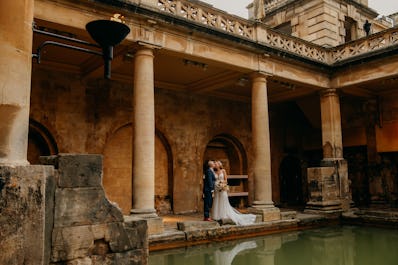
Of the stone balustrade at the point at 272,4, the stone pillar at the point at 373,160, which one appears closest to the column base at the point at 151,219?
the stone pillar at the point at 373,160

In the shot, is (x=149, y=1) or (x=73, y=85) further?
(x=73, y=85)

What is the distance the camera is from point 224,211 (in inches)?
416

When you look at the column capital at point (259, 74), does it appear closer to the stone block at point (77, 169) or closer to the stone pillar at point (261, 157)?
the stone pillar at point (261, 157)

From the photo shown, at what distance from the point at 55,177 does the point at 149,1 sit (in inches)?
276

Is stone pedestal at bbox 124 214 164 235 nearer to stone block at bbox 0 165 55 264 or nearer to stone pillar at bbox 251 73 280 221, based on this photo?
stone pillar at bbox 251 73 280 221

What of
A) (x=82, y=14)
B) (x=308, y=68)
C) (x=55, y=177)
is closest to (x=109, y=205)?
(x=55, y=177)

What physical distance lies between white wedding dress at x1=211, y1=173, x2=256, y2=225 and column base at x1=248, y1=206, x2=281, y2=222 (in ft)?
1.51

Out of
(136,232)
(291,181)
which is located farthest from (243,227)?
(291,181)

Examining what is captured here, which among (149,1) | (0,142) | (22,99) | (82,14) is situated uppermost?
(149,1)

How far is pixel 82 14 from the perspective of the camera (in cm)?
860

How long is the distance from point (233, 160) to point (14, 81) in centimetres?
1437

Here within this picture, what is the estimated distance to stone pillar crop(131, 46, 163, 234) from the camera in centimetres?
900

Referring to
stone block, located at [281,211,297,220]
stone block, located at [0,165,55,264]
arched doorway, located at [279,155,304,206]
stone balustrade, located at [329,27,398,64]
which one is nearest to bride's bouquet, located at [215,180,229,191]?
stone block, located at [281,211,297,220]

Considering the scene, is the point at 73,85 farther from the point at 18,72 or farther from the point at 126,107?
the point at 18,72
